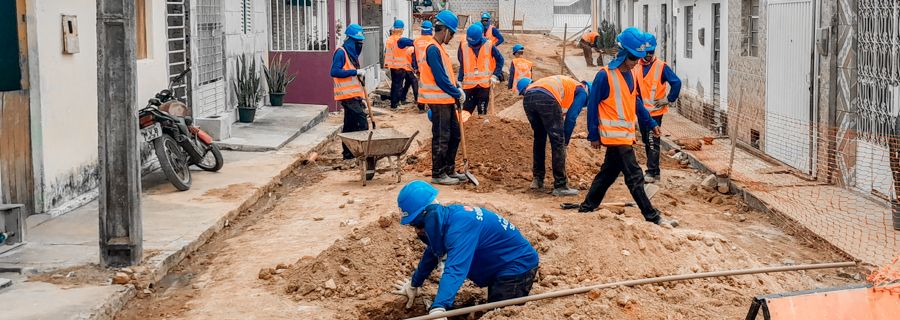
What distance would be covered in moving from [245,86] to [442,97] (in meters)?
6.25

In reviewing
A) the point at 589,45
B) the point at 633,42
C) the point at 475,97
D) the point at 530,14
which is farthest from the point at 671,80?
the point at 530,14

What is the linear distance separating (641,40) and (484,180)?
12.5 feet

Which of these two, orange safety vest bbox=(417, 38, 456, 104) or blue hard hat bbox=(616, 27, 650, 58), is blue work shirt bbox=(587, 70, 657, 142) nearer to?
blue hard hat bbox=(616, 27, 650, 58)

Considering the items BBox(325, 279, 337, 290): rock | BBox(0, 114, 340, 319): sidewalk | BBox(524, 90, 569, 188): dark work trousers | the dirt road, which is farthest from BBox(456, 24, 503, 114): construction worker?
BBox(325, 279, 337, 290): rock

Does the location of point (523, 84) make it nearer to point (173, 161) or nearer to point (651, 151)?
point (651, 151)

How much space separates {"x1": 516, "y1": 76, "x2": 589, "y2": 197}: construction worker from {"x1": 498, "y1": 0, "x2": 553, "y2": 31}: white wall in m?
42.0

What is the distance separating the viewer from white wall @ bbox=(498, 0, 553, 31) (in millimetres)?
53844

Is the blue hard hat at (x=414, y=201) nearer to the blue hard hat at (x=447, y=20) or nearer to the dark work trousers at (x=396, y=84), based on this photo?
the blue hard hat at (x=447, y=20)

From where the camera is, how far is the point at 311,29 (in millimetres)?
24594

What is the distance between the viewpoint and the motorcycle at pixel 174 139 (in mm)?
12008

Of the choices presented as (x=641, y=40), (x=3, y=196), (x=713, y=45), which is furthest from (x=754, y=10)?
(x=3, y=196)

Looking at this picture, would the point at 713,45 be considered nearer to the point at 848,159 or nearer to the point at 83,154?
the point at 848,159

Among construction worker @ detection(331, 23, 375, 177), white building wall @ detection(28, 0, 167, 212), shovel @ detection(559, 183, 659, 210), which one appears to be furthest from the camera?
construction worker @ detection(331, 23, 375, 177)

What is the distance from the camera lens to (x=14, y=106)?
995cm
